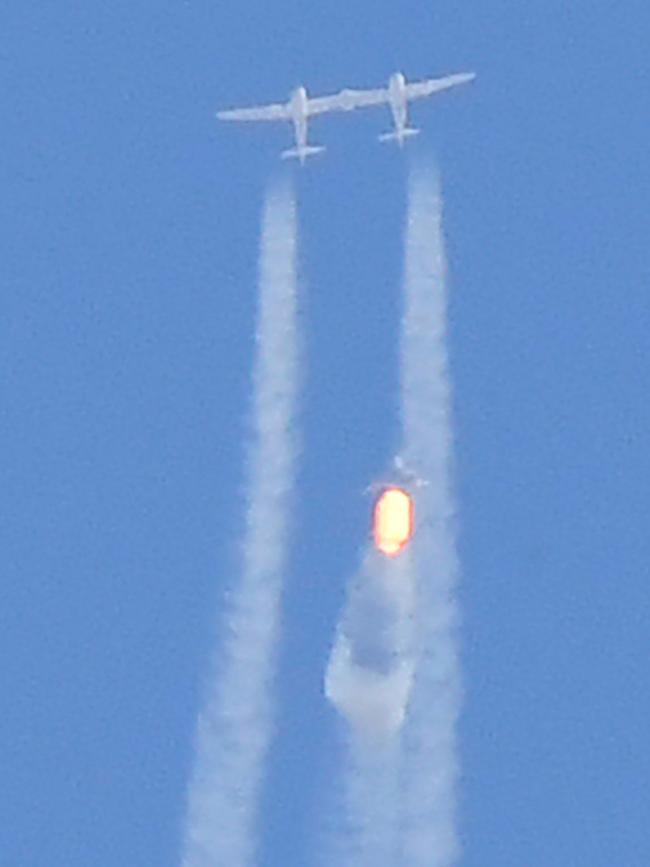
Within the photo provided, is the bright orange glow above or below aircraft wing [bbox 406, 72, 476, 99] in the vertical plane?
below

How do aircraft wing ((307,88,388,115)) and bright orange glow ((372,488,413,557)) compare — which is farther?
aircraft wing ((307,88,388,115))

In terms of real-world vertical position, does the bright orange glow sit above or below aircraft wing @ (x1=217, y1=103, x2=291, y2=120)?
below

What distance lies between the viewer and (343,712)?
77625 millimetres

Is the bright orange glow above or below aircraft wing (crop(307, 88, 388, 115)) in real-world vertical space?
below

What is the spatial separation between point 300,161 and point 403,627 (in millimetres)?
16953

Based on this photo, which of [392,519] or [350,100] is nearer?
[392,519]

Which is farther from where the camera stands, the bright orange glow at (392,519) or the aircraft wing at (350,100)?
the aircraft wing at (350,100)

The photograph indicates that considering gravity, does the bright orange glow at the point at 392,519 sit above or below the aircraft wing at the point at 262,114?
below

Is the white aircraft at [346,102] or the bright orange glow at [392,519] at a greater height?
the white aircraft at [346,102]

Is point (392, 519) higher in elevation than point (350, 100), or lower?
lower

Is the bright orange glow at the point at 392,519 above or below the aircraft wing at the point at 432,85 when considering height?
below

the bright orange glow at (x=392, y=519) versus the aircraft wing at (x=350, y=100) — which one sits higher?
the aircraft wing at (x=350, y=100)

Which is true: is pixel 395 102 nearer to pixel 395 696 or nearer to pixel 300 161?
pixel 300 161

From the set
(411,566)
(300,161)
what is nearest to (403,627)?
(411,566)
